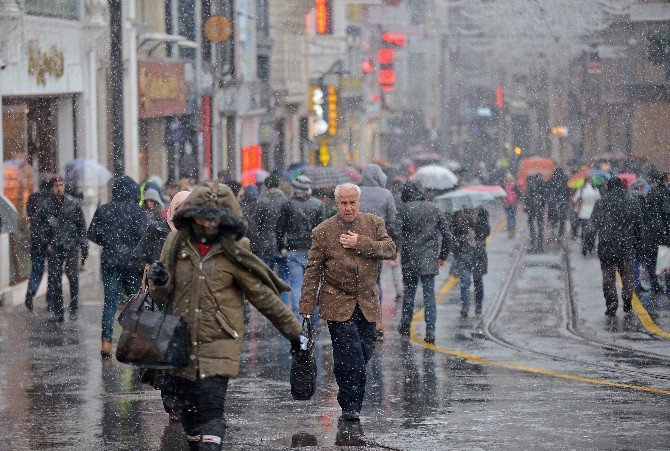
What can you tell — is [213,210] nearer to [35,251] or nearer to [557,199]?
[35,251]

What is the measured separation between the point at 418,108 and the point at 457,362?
92.0 metres

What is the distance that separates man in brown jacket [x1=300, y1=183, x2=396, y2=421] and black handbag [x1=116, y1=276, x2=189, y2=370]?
2537mm

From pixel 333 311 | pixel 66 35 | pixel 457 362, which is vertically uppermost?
pixel 66 35

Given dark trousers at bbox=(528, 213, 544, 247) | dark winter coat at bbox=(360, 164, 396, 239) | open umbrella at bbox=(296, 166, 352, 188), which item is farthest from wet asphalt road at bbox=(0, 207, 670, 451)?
dark trousers at bbox=(528, 213, 544, 247)

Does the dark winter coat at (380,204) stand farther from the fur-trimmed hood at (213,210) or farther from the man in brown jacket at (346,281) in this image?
the fur-trimmed hood at (213,210)

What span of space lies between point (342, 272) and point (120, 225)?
151 inches

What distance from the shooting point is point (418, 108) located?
104 metres

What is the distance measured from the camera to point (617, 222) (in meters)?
16.9

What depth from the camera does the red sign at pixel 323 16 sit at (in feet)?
184

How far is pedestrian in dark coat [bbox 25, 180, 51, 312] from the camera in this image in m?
16.8

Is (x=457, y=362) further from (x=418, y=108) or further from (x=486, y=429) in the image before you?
(x=418, y=108)

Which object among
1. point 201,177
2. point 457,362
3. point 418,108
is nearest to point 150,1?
point 201,177

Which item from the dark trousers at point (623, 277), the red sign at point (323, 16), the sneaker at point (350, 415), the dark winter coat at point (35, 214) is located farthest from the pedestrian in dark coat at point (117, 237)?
the red sign at point (323, 16)

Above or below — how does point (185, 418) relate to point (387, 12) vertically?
below
